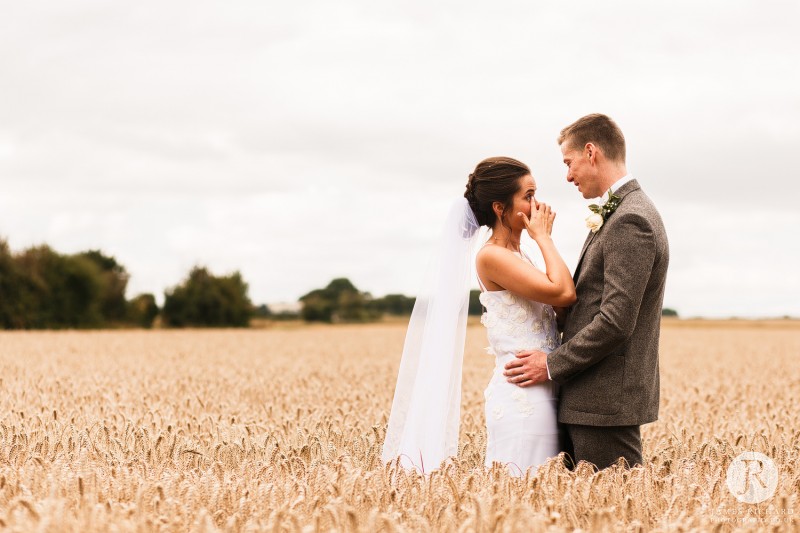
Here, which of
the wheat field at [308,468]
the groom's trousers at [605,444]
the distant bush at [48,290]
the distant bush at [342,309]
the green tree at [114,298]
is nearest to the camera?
the wheat field at [308,468]

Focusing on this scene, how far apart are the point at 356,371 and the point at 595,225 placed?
407 inches

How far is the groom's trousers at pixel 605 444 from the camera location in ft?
16.8

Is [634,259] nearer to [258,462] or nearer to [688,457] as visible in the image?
[688,457]

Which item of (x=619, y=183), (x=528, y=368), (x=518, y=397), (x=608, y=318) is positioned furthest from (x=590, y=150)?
(x=518, y=397)

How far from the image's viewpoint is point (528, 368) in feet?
17.2

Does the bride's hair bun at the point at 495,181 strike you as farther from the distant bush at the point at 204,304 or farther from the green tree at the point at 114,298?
the green tree at the point at 114,298

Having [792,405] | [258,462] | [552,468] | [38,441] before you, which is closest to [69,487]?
[258,462]

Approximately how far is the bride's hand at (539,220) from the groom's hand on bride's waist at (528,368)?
0.79 m

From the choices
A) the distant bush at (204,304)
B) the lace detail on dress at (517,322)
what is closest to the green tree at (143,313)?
the distant bush at (204,304)

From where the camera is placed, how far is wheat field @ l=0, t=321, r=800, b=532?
3.49 metres

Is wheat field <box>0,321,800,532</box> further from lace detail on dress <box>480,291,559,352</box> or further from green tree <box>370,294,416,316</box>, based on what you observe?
green tree <box>370,294,416,316</box>

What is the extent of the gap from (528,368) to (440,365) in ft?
2.87

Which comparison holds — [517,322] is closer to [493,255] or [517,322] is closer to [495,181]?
[493,255]

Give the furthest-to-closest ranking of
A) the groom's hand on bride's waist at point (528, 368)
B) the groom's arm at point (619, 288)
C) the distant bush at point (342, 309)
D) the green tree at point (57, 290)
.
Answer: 1. the distant bush at point (342, 309)
2. the green tree at point (57, 290)
3. the groom's hand on bride's waist at point (528, 368)
4. the groom's arm at point (619, 288)
